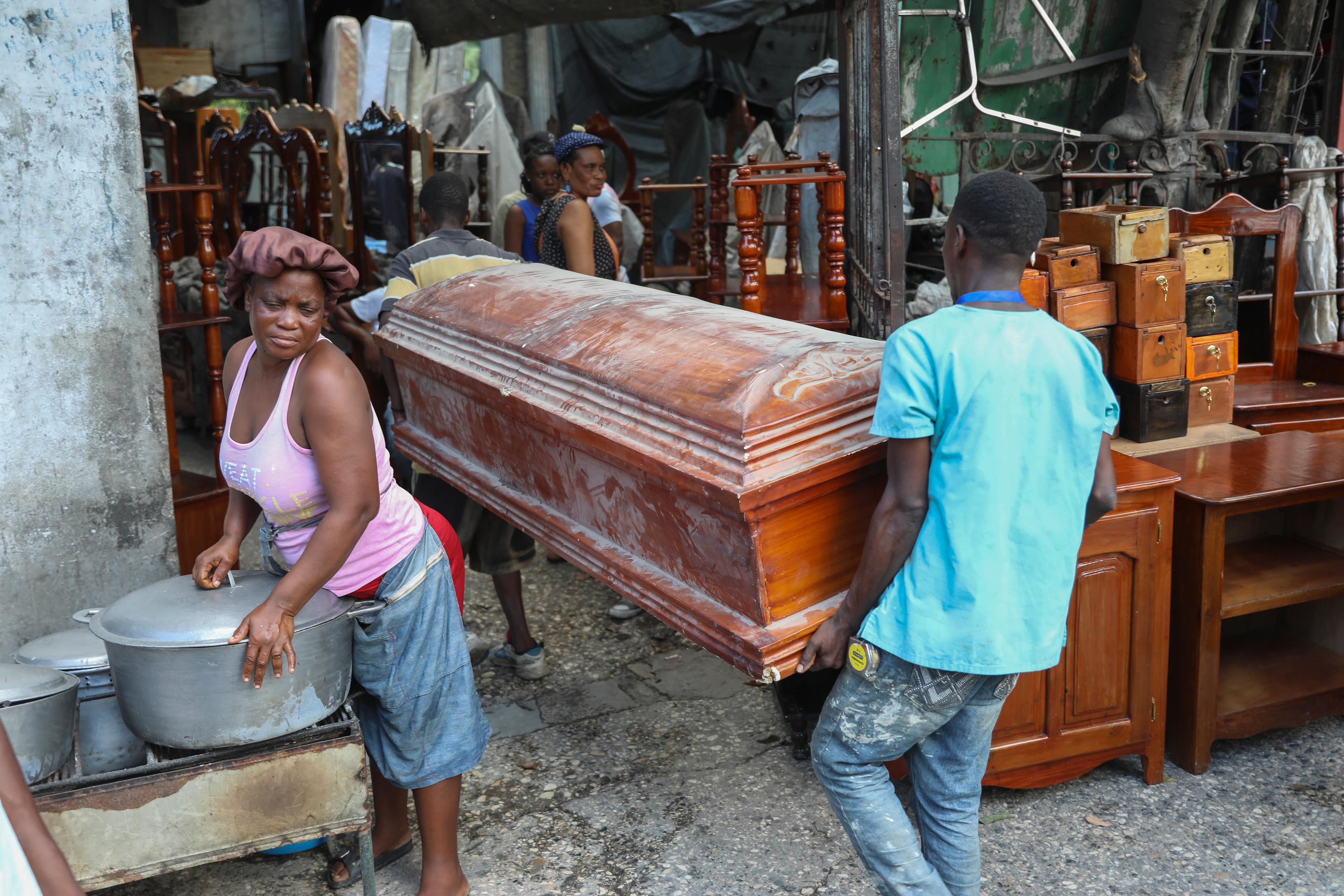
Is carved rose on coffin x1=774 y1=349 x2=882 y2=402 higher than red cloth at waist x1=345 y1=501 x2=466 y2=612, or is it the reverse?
carved rose on coffin x1=774 y1=349 x2=882 y2=402

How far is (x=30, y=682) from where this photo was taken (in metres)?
2.13

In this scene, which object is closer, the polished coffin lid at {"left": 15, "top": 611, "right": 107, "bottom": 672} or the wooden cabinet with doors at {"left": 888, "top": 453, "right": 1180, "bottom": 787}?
the polished coffin lid at {"left": 15, "top": 611, "right": 107, "bottom": 672}

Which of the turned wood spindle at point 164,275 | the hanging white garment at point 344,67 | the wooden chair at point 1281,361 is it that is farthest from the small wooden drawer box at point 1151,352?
the hanging white garment at point 344,67

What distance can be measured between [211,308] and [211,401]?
380 millimetres

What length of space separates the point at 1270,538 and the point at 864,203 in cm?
175

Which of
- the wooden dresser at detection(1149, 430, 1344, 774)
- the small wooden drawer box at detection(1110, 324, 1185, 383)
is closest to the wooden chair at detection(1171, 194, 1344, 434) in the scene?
the wooden dresser at detection(1149, 430, 1344, 774)

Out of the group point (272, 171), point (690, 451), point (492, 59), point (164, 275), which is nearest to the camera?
point (690, 451)

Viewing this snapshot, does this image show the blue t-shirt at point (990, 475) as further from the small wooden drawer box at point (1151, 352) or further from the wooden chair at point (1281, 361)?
the wooden chair at point (1281, 361)

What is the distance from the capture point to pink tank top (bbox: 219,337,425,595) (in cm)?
214

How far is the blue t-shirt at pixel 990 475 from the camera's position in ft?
5.80

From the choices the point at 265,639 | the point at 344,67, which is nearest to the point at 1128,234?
the point at 265,639

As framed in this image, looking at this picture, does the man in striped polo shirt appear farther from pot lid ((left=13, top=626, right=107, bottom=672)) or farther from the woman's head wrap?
the woman's head wrap

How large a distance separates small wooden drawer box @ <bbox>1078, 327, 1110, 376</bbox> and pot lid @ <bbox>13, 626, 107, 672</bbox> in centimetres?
285

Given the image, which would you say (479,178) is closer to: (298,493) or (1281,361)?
(1281,361)
